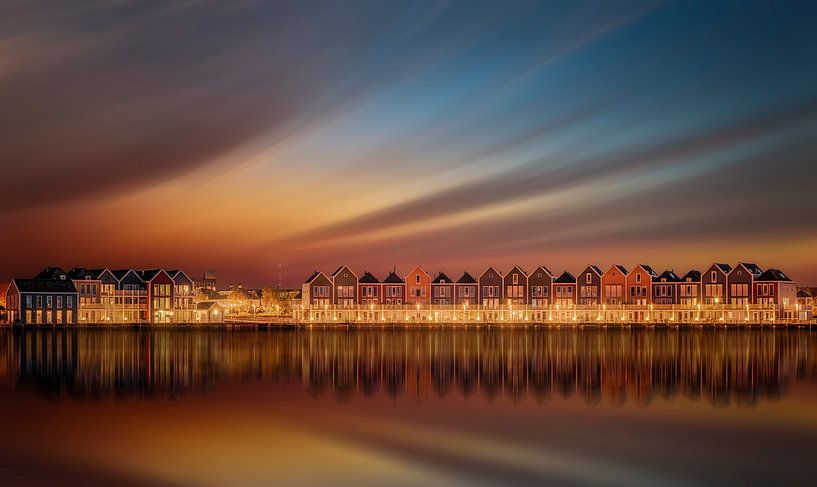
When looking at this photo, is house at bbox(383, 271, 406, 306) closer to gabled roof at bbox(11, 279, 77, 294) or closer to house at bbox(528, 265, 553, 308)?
house at bbox(528, 265, 553, 308)

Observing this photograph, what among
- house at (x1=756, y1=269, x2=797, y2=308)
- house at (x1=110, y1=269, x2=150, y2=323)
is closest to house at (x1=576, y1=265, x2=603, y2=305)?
house at (x1=756, y1=269, x2=797, y2=308)

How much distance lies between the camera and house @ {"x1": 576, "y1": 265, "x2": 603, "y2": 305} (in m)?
103

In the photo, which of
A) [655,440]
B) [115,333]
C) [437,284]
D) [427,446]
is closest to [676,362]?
[655,440]

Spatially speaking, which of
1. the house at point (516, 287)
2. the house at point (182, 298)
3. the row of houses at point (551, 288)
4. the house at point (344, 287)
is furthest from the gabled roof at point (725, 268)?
the house at point (182, 298)

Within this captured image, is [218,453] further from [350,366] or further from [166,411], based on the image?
[350,366]

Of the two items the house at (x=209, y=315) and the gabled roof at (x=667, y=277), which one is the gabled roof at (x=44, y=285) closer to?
the house at (x=209, y=315)

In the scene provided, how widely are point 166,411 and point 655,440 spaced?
19441 mm

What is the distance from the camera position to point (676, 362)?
55.7 metres

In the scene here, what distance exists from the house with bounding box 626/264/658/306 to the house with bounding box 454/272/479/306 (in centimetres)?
1929

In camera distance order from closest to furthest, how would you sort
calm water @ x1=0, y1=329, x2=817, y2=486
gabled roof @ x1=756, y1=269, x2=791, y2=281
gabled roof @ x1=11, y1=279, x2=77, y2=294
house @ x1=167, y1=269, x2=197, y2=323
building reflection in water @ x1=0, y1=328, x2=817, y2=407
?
1. calm water @ x1=0, y1=329, x2=817, y2=486
2. building reflection in water @ x1=0, y1=328, x2=817, y2=407
3. gabled roof @ x1=11, y1=279, x2=77, y2=294
4. gabled roof @ x1=756, y1=269, x2=791, y2=281
5. house @ x1=167, y1=269, x2=197, y2=323

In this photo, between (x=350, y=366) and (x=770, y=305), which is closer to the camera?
(x=350, y=366)

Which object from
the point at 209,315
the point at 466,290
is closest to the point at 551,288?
the point at 466,290

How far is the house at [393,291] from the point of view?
→ 4085 inches

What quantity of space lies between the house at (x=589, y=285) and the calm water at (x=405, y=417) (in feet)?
128
